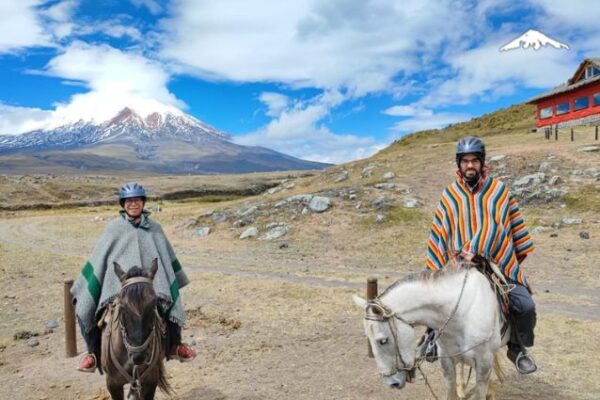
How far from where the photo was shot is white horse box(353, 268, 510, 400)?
193 inches

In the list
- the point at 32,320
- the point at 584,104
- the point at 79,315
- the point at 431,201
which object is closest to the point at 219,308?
the point at 32,320

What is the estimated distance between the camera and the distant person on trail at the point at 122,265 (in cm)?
644

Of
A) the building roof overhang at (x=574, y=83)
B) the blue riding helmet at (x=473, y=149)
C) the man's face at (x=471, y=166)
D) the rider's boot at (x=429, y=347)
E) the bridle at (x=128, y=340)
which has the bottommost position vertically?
the rider's boot at (x=429, y=347)

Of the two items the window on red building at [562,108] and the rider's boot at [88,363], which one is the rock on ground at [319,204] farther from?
the window on red building at [562,108]

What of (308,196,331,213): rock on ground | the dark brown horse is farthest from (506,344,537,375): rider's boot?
(308,196,331,213): rock on ground

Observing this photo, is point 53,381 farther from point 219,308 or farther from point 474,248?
point 474,248

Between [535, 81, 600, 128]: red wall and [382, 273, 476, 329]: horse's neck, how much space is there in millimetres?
45387

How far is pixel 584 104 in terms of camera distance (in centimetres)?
4378

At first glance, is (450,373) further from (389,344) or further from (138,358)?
(138,358)

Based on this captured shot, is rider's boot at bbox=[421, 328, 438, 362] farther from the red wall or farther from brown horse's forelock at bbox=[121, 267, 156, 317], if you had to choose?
the red wall

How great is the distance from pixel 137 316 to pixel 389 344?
2.81 m

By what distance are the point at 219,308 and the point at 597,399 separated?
998cm

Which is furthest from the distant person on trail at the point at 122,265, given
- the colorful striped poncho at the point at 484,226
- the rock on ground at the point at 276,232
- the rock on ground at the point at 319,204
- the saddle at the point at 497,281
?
the rock on ground at the point at 319,204

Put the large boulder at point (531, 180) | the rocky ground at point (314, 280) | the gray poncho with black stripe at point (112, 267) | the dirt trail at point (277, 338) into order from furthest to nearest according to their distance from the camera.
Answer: the large boulder at point (531, 180) → the rocky ground at point (314, 280) → the dirt trail at point (277, 338) → the gray poncho with black stripe at point (112, 267)
